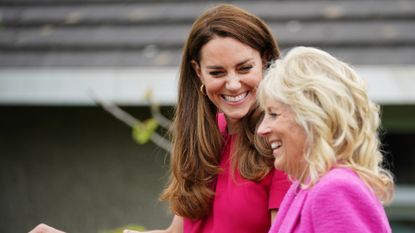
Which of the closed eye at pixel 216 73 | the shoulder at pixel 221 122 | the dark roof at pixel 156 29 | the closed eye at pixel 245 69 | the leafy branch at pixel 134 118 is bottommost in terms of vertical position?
the shoulder at pixel 221 122

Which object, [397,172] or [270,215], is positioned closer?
[270,215]

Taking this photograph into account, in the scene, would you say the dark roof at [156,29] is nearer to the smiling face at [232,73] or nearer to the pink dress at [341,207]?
the smiling face at [232,73]

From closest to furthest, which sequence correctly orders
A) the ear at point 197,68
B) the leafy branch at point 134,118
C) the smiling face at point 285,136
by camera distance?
the smiling face at point 285,136
the ear at point 197,68
the leafy branch at point 134,118

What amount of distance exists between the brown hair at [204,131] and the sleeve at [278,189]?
4 cm

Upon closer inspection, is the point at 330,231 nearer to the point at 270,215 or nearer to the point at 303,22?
the point at 270,215

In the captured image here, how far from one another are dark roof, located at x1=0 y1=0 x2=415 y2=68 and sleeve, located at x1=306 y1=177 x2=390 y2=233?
2.86 metres

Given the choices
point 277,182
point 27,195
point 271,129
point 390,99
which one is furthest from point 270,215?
point 27,195

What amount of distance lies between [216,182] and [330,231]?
2.62 ft

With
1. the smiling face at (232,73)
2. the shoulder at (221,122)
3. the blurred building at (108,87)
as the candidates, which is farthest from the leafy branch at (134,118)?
the smiling face at (232,73)

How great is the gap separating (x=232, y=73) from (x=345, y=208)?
0.81 metres

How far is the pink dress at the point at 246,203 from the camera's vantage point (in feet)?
10.2

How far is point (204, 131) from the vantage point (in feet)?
11.1

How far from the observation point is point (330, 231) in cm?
254

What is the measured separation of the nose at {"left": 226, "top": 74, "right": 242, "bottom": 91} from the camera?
318 centimetres
